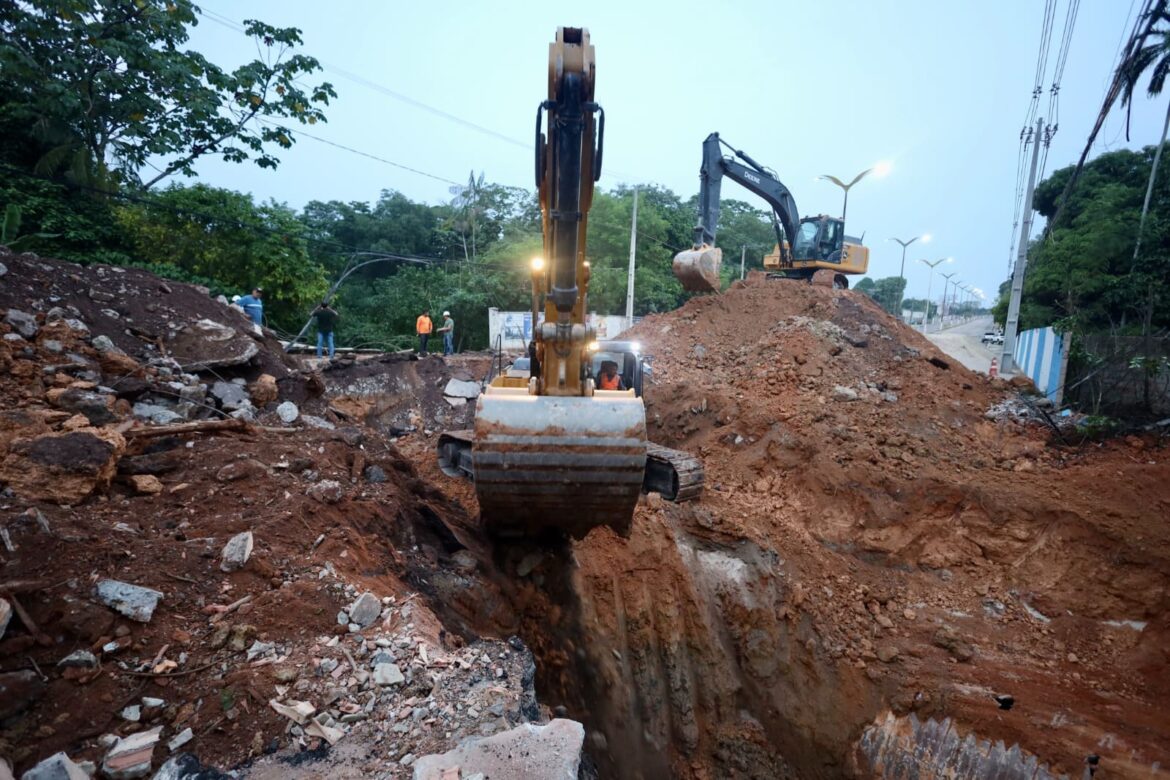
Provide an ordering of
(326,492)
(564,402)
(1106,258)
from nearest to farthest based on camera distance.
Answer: (564,402), (326,492), (1106,258)

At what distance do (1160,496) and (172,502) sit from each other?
10.3 metres

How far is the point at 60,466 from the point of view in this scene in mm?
3871

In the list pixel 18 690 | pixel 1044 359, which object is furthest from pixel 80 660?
pixel 1044 359

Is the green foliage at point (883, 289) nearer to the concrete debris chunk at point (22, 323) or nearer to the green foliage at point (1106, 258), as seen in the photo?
the green foliage at point (1106, 258)

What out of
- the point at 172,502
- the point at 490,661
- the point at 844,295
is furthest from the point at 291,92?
the point at 490,661

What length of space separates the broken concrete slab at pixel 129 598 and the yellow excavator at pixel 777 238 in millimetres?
11117

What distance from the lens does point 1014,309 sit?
41.0 feet

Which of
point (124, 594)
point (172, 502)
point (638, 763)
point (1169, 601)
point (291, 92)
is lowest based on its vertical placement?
point (638, 763)

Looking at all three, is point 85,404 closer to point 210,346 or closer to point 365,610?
point 210,346

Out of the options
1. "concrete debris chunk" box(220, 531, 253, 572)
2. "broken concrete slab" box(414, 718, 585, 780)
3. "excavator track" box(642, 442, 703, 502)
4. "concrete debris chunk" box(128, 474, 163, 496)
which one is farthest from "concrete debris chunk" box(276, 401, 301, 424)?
"broken concrete slab" box(414, 718, 585, 780)

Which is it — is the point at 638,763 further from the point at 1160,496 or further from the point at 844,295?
the point at 844,295

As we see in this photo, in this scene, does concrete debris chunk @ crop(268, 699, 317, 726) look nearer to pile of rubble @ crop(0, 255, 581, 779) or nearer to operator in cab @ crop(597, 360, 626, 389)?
pile of rubble @ crop(0, 255, 581, 779)

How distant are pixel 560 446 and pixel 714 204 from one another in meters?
10.7

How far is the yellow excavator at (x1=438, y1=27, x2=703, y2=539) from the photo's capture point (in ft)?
12.1
